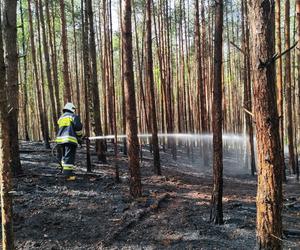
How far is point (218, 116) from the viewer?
639 centimetres

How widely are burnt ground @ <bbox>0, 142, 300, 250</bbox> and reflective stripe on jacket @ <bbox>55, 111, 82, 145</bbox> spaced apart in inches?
41.2

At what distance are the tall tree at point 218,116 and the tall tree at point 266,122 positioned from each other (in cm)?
274

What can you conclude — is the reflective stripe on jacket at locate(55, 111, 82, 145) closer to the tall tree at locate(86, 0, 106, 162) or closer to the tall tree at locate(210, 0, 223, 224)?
the tall tree at locate(86, 0, 106, 162)

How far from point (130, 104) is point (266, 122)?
4648 mm

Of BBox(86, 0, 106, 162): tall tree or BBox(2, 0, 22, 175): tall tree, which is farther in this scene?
BBox(86, 0, 106, 162): tall tree

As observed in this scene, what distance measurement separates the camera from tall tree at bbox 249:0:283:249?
3.51 m

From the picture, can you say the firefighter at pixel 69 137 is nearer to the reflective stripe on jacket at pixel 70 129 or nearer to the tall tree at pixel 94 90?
the reflective stripe on jacket at pixel 70 129

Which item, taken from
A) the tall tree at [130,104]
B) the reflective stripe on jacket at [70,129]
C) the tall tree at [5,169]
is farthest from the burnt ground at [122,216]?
the tall tree at [5,169]

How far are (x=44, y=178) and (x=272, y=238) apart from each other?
6.44 metres

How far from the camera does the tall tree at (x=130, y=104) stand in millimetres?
7742

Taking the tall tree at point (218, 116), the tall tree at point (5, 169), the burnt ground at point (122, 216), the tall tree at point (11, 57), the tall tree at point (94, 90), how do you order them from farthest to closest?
the tall tree at point (94, 90), the tall tree at point (11, 57), the tall tree at point (218, 116), the burnt ground at point (122, 216), the tall tree at point (5, 169)

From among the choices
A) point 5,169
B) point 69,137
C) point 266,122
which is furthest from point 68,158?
point 266,122

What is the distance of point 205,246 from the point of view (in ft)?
18.2

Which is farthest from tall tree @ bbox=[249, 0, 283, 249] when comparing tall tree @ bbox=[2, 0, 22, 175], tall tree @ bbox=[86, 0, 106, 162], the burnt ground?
tall tree @ bbox=[86, 0, 106, 162]
